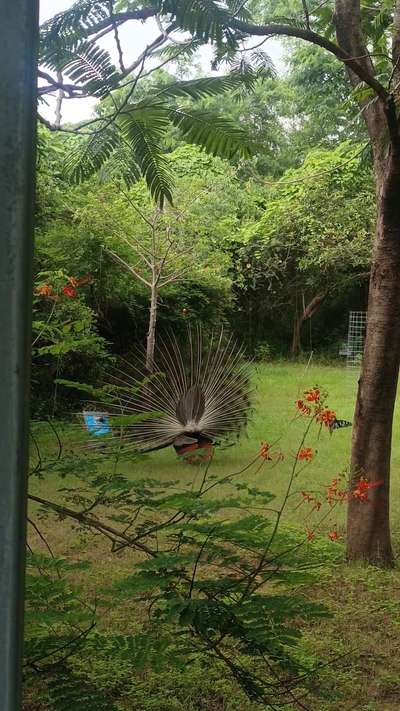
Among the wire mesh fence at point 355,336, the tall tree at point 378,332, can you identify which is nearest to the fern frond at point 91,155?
the tall tree at point 378,332

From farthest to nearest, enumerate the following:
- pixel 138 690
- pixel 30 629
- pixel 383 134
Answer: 1. pixel 383 134
2. pixel 138 690
3. pixel 30 629

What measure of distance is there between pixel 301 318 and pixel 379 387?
624cm

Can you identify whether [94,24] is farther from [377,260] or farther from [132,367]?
[132,367]

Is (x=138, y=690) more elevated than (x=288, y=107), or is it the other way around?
(x=288, y=107)

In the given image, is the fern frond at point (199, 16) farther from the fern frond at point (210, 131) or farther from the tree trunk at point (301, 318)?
the tree trunk at point (301, 318)

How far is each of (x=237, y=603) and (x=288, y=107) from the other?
20.5ft

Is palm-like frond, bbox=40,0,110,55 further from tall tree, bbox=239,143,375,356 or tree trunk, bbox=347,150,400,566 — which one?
tall tree, bbox=239,143,375,356

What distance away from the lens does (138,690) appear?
1.69m

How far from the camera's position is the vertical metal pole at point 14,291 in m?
0.22

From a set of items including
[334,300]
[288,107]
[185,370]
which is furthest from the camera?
[334,300]

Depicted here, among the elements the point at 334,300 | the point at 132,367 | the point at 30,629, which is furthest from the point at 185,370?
the point at 334,300

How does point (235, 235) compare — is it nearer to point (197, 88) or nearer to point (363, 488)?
point (363, 488)

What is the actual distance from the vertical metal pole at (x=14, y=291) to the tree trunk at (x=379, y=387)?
253cm

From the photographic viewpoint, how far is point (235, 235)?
22.8ft
